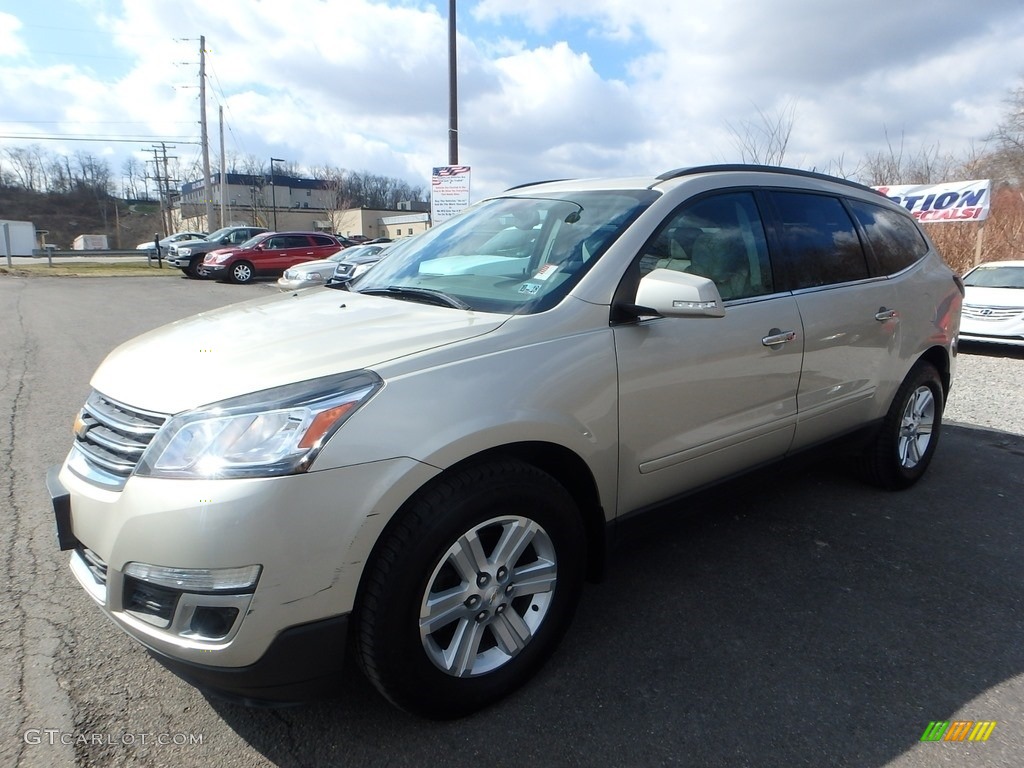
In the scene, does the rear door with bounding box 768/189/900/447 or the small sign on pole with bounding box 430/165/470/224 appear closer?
the rear door with bounding box 768/189/900/447

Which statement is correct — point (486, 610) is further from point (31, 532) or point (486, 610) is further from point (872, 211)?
point (872, 211)

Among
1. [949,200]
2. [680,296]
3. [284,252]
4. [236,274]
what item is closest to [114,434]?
[680,296]

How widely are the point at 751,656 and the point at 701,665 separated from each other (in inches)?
8.6

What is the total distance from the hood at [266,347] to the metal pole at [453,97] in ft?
39.0

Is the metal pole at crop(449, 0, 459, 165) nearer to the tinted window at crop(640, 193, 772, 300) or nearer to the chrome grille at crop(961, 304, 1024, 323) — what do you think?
the chrome grille at crop(961, 304, 1024, 323)

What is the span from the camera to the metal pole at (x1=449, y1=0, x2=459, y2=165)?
13742mm

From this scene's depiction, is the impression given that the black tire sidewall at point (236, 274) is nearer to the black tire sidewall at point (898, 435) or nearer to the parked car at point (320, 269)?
the parked car at point (320, 269)

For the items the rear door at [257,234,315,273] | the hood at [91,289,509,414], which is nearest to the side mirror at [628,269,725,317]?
the hood at [91,289,509,414]

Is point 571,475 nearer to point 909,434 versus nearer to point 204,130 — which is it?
point 909,434

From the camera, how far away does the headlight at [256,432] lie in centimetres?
181

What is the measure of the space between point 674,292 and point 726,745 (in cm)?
151

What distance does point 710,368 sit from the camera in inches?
111

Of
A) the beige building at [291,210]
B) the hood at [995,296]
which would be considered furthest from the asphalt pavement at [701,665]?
the beige building at [291,210]

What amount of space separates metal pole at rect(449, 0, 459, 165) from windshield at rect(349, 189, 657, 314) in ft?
35.9
